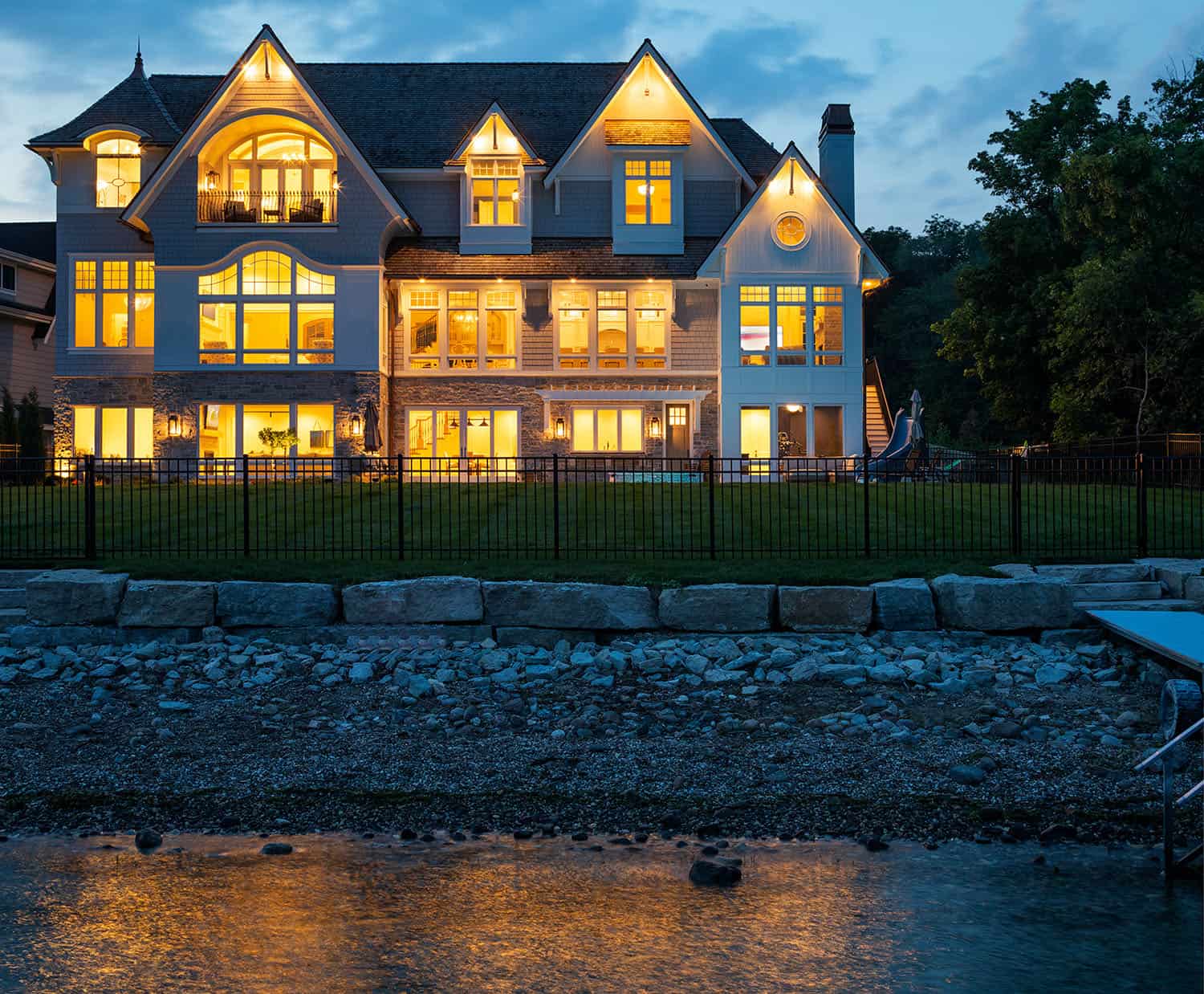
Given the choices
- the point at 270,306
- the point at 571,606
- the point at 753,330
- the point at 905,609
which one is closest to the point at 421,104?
the point at 270,306

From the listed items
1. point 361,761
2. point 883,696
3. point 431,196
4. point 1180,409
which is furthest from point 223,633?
point 1180,409

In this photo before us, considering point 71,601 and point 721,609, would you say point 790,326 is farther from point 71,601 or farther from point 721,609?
point 71,601

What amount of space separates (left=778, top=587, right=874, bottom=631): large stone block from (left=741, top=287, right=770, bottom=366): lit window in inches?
783

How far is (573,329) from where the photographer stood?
107ft

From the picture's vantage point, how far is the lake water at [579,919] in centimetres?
549

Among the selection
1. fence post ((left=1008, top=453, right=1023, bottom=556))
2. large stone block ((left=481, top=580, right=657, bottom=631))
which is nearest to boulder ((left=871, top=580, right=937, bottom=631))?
large stone block ((left=481, top=580, right=657, bottom=631))

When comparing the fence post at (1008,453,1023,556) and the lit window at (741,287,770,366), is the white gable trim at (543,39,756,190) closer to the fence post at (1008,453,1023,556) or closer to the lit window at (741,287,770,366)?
the lit window at (741,287,770,366)

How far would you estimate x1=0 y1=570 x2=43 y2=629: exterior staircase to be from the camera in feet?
43.5

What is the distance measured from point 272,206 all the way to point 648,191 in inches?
398

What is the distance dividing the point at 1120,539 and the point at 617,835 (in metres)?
11.6

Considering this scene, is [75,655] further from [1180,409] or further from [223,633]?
[1180,409]

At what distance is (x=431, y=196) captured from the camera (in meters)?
33.6

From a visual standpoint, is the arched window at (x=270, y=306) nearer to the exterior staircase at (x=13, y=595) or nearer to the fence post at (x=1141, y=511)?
the exterior staircase at (x=13, y=595)

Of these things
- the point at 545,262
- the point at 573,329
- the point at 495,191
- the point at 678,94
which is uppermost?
the point at 678,94
